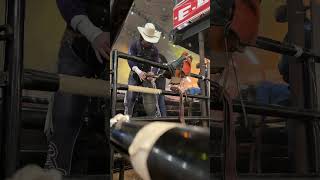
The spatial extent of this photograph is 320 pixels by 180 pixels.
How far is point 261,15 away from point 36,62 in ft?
1.85

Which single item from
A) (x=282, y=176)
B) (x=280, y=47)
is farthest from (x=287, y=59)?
(x=282, y=176)

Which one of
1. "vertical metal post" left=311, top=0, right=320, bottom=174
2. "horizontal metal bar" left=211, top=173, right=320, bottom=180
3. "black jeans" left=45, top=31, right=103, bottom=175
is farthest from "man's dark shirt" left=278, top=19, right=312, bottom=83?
"black jeans" left=45, top=31, right=103, bottom=175

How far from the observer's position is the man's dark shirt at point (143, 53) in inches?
27.5

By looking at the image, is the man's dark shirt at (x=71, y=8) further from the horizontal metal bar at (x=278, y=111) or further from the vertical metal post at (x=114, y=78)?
the horizontal metal bar at (x=278, y=111)

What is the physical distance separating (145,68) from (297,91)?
0.44 metres

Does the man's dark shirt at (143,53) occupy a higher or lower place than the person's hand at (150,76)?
higher

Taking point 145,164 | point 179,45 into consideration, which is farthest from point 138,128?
point 179,45

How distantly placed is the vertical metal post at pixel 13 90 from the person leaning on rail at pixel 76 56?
8.0 inches

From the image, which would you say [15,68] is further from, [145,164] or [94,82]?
[145,164]

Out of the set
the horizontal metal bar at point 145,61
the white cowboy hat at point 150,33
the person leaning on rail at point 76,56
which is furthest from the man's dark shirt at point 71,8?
the white cowboy hat at point 150,33

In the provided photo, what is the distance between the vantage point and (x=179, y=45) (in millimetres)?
620

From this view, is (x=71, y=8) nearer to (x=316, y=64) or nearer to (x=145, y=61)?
(x=145, y=61)

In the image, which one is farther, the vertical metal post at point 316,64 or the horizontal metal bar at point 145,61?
the vertical metal post at point 316,64

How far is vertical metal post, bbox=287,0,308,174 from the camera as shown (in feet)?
3.17
